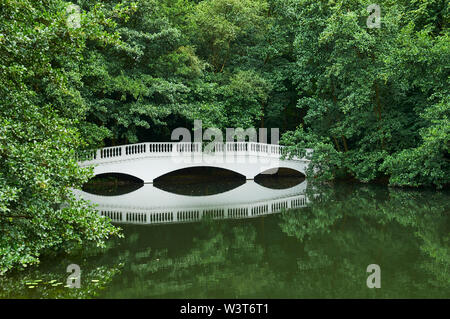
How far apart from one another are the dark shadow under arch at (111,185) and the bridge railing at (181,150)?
1.30 metres

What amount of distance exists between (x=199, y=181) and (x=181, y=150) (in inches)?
128

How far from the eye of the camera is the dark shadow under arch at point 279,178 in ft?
62.8

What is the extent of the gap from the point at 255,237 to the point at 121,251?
2.63 meters

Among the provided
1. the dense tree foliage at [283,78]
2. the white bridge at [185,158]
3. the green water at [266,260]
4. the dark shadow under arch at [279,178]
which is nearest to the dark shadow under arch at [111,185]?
the white bridge at [185,158]

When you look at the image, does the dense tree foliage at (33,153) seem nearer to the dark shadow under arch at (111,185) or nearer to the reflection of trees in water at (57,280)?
the reflection of trees in water at (57,280)

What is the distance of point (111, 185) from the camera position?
19875 millimetres

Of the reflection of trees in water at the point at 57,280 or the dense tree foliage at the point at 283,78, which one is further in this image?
the dense tree foliage at the point at 283,78

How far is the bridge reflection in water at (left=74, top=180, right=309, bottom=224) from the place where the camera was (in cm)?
1108

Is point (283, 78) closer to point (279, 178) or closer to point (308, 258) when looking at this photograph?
point (279, 178)

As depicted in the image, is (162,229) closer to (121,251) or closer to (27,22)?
(121,251)

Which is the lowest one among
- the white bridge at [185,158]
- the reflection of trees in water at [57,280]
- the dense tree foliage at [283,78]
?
the reflection of trees in water at [57,280]

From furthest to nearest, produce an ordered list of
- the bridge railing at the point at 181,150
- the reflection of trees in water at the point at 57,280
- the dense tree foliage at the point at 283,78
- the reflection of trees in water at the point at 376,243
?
the bridge railing at the point at 181,150 → the dense tree foliage at the point at 283,78 → the reflection of trees in water at the point at 376,243 → the reflection of trees in water at the point at 57,280

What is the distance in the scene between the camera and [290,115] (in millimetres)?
24797
